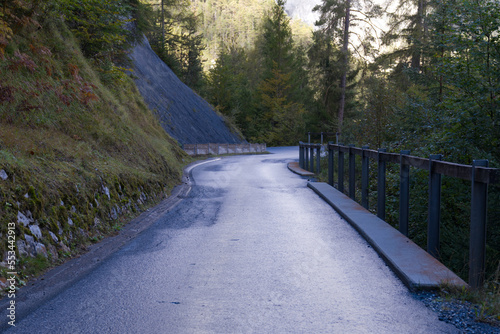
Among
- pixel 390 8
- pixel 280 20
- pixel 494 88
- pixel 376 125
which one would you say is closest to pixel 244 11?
pixel 280 20

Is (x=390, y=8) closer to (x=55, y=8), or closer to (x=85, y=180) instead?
(x=55, y=8)

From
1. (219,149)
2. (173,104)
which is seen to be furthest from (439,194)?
(173,104)

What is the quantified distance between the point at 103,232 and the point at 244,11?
5136 inches

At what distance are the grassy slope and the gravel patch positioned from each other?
462cm

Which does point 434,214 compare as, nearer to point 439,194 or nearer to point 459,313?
point 439,194

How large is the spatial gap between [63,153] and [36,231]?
309cm

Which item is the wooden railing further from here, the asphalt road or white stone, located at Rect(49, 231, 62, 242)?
white stone, located at Rect(49, 231, 62, 242)

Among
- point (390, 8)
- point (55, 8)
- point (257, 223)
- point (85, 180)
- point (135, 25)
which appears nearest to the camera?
point (85, 180)

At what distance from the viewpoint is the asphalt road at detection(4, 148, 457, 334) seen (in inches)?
160

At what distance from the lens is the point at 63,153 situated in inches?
338

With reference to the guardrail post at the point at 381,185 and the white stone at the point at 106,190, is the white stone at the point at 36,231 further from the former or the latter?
the guardrail post at the point at 381,185

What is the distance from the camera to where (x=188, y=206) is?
36.3 feet

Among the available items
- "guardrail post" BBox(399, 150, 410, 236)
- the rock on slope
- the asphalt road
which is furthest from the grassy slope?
the rock on slope

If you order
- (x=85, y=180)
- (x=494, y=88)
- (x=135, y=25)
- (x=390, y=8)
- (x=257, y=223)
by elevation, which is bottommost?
(x=257, y=223)
